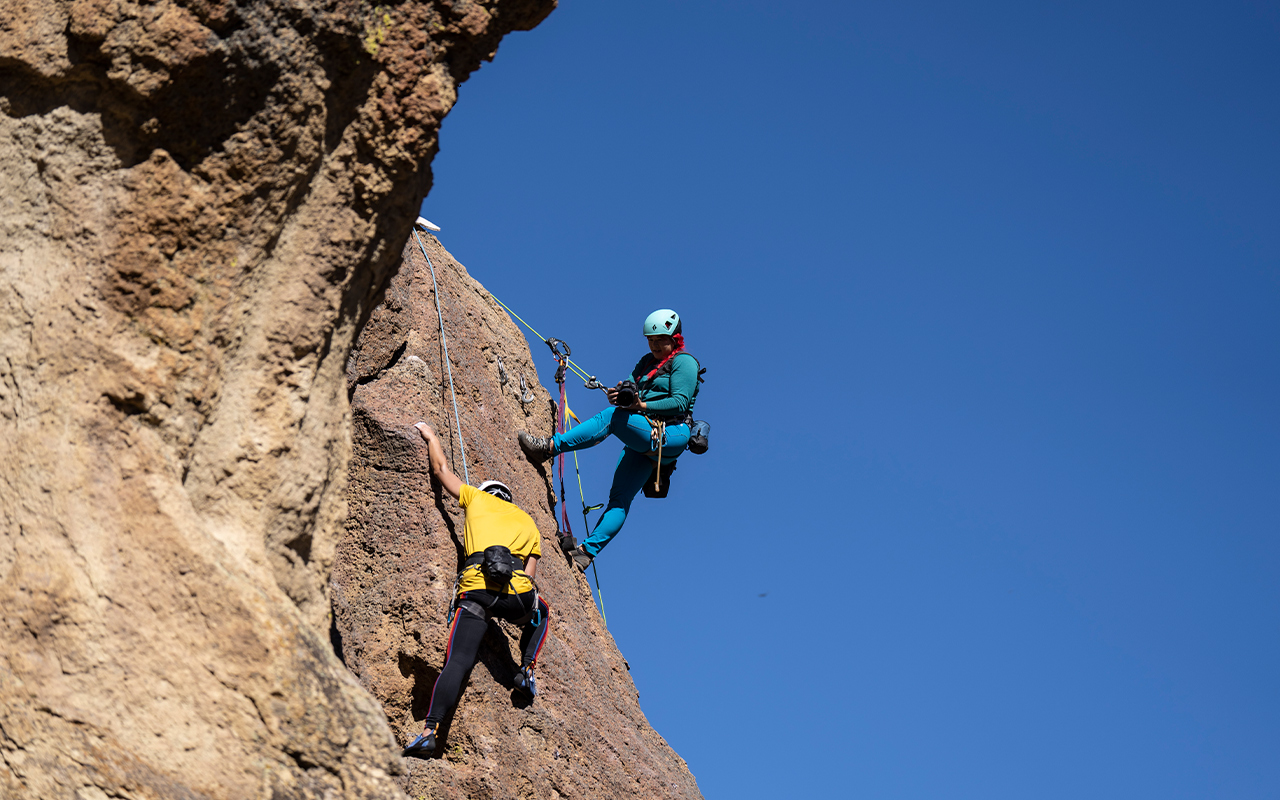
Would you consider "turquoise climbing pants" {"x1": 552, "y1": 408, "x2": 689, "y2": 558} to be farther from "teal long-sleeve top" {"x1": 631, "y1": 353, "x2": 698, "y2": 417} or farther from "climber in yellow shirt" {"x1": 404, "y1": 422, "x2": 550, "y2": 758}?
"climber in yellow shirt" {"x1": 404, "y1": 422, "x2": 550, "y2": 758}

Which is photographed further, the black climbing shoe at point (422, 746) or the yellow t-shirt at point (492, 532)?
the yellow t-shirt at point (492, 532)

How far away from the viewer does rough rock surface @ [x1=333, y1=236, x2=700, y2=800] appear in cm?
756

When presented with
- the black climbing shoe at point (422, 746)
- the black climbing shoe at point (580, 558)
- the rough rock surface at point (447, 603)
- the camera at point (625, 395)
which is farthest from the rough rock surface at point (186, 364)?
the black climbing shoe at point (580, 558)

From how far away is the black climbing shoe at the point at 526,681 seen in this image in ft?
25.7

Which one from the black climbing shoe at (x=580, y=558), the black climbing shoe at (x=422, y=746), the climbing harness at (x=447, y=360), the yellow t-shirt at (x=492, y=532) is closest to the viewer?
the black climbing shoe at (x=422, y=746)

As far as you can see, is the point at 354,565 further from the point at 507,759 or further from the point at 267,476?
the point at 267,476

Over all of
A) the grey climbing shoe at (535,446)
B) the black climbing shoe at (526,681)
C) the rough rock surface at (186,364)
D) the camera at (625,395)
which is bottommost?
the rough rock surface at (186,364)

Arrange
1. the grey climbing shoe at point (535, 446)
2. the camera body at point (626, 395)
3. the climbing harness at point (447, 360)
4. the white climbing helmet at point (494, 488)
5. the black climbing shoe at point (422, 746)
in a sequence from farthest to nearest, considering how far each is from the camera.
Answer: the grey climbing shoe at point (535, 446) < the camera body at point (626, 395) < the climbing harness at point (447, 360) < the white climbing helmet at point (494, 488) < the black climbing shoe at point (422, 746)

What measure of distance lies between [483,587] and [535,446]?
8.04ft

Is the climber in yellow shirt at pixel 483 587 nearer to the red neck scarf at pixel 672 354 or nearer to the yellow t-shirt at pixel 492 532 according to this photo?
the yellow t-shirt at pixel 492 532

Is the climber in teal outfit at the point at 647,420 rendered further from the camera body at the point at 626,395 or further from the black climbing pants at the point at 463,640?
the black climbing pants at the point at 463,640

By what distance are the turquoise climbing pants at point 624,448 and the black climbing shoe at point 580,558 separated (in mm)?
62

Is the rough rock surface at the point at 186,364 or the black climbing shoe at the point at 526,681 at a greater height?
the black climbing shoe at the point at 526,681

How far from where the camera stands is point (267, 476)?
4.48 metres
